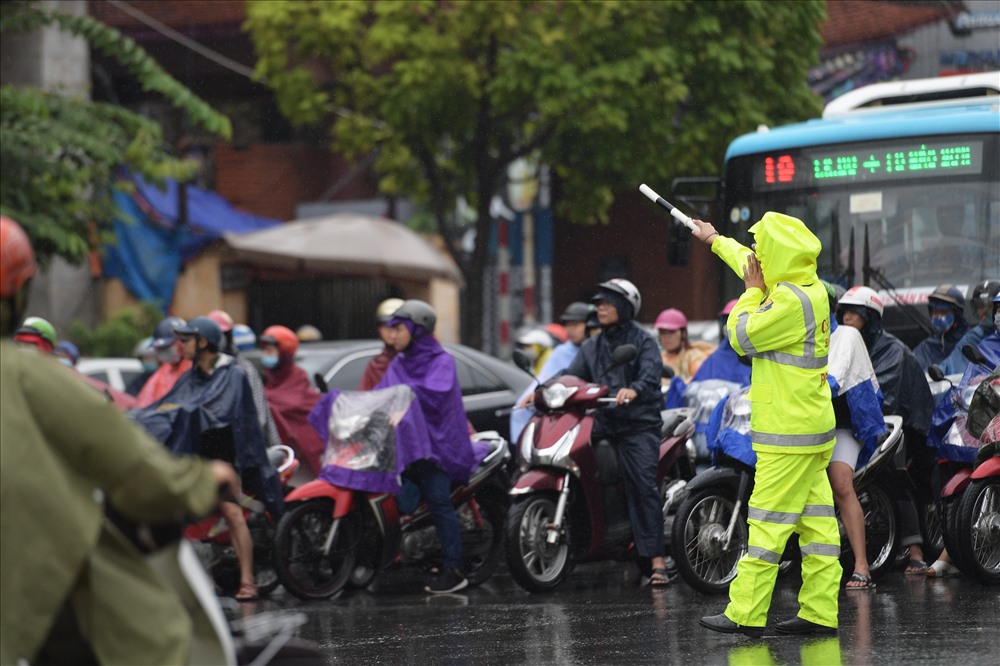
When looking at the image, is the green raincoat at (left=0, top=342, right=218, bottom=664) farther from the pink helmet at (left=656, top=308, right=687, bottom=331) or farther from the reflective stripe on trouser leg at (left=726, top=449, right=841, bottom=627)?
the pink helmet at (left=656, top=308, right=687, bottom=331)

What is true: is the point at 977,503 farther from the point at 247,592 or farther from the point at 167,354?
the point at 167,354

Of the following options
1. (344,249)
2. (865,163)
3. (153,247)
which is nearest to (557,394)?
(865,163)

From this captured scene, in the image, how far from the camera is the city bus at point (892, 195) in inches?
476

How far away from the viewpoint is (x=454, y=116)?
856 inches

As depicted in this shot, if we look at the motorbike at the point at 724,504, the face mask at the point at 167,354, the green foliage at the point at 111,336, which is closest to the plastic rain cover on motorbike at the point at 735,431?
the motorbike at the point at 724,504

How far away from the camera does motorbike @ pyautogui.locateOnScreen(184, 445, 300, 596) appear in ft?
34.4

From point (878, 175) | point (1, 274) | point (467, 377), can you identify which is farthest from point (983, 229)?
point (1, 274)

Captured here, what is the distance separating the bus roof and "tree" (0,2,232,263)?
529 centimetres

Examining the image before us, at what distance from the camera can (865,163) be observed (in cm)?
1271

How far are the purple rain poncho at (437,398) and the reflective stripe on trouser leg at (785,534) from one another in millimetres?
3161

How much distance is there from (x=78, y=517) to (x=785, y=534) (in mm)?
4516

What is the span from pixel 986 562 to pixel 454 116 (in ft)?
42.9

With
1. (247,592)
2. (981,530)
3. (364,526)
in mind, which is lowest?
(247,592)

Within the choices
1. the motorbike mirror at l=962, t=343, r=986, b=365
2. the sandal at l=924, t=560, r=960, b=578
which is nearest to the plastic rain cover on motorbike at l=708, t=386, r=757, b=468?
the motorbike mirror at l=962, t=343, r=986, b=365
